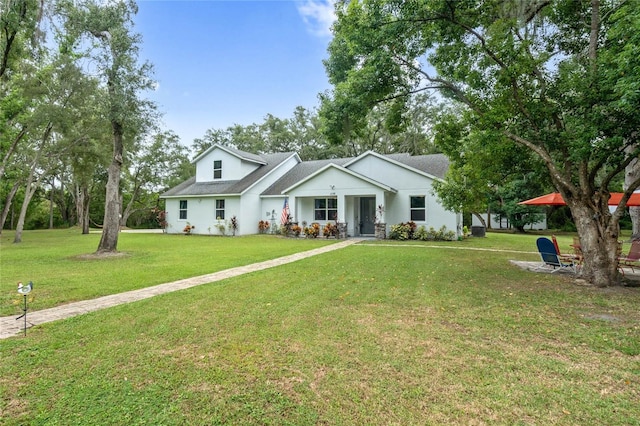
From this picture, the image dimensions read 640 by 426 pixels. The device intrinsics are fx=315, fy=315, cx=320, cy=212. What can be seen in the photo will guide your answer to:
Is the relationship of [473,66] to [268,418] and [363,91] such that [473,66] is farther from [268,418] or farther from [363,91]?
[268,418]

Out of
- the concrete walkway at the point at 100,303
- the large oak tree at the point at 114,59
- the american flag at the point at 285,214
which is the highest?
the large oak tree at the point at 114,59

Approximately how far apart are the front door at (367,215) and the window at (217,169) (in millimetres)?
11021

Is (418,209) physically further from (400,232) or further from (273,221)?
(273,221)

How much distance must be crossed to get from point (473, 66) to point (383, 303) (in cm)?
645

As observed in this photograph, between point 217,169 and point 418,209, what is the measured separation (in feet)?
48.8

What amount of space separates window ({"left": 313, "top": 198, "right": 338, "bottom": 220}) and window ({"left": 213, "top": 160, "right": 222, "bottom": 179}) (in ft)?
27.6

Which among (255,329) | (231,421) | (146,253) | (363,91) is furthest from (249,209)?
(231,421)

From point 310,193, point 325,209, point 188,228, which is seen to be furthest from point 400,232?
point 188,228

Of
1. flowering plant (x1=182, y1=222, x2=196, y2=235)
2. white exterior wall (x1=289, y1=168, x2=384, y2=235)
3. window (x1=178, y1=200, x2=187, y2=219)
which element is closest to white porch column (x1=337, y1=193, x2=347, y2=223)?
white exterior wall (x1=289, y1=168, x2=384, y2=235)

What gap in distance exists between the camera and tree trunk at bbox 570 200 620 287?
22.2ft

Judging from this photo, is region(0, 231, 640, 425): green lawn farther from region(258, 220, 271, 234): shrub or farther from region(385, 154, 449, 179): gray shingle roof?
region(258, 220, 271, 234): shrub

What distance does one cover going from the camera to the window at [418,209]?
17.7 metres

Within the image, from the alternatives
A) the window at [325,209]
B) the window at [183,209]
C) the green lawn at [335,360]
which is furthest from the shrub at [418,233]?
the window at [183,209]

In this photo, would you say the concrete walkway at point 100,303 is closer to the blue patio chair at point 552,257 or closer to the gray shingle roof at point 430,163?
the blue patio chair at point 552,257
